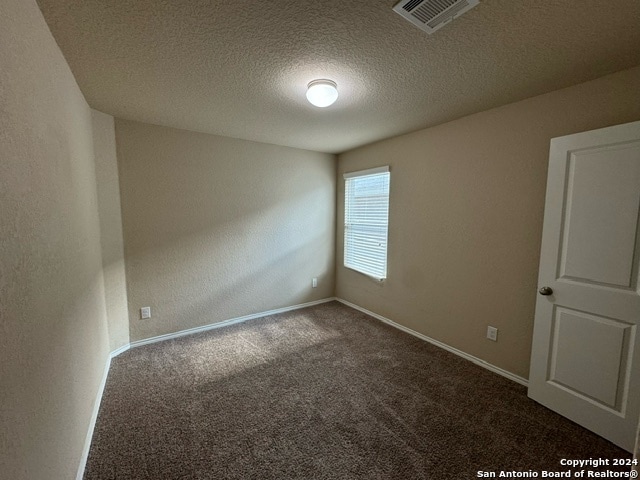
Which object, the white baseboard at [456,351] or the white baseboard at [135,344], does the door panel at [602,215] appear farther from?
the white baseboard at [135,344]

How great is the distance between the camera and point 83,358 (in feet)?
5.45

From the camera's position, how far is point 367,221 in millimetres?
3635

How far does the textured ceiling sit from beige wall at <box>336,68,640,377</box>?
19 centimetres

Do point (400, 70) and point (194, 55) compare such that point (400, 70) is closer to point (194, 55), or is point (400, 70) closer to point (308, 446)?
point (194, 55)

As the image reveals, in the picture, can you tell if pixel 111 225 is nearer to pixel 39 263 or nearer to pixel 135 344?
pixel 135 344

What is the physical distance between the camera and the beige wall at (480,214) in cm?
194

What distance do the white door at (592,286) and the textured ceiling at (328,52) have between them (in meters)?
0.58

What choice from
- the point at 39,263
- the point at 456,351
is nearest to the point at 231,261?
the point at 39,263

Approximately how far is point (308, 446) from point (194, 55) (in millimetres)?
2424

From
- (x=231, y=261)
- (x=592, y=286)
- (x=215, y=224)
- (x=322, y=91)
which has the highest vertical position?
(x=322, y=91)

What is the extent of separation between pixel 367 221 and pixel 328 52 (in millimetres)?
2344

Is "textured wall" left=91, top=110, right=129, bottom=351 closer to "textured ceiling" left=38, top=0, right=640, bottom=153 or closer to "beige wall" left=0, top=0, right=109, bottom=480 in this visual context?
"textured ceiling" left=38, top=0, right=640, bottom=153

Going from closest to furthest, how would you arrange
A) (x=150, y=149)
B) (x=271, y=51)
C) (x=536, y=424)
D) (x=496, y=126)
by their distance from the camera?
(x=271, y=51) < (x=536, y=424) < (x=496, y=126) < (x=150, y=149)

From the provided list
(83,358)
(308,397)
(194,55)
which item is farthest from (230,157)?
(308,397)
